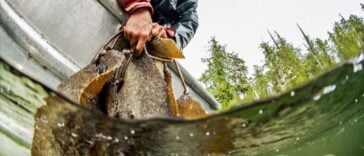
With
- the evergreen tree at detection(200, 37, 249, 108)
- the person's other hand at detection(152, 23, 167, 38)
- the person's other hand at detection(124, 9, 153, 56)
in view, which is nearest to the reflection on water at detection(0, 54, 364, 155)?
the person's other hand at detection(124, 9, 153, 56)

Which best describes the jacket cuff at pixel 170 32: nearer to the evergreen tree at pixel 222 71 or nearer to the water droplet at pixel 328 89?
the water droplet at pixel 328 89

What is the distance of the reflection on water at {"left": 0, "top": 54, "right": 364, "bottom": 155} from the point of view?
1.20 m

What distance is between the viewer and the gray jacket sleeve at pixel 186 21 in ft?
10.2

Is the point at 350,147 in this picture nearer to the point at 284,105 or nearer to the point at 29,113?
the point at 284,105

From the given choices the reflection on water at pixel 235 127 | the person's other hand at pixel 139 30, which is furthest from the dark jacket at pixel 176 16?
the reflection on water at pixel 235 127

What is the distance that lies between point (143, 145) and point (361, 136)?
29.8 inches

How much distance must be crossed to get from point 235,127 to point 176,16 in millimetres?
1889

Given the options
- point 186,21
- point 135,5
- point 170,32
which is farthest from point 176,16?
point 135,5

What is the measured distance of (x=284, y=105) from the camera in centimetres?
121

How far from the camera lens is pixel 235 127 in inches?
51.4

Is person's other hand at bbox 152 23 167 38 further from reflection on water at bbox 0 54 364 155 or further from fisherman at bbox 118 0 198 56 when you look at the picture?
reflection on water at bbox 0 54 364 155

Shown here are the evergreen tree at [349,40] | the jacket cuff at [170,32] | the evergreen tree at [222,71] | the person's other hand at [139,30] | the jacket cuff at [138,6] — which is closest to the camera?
the evergreen tree at [349,40]

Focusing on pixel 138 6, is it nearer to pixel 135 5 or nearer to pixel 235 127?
pixel 135 5

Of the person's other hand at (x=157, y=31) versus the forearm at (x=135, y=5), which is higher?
the forearm at (x=135, y=5)
